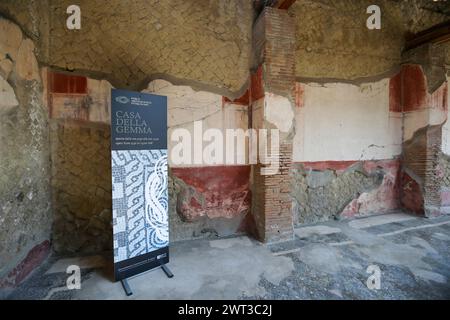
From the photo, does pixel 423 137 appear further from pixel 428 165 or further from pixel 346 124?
pixel 346 124

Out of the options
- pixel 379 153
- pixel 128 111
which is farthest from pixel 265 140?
pixel 379 153

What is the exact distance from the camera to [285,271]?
237 centimetres

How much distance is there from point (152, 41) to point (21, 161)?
2083mm

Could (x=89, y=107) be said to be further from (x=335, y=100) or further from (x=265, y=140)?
(x=335, y=100)

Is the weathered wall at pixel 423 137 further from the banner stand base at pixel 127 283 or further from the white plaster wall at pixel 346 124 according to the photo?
the banner stand base at pixel 127 283

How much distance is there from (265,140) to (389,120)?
2968 mm

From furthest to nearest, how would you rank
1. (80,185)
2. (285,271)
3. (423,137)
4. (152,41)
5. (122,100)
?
(423,137)
(152,41)
(80,185)
(285,271)
(122,100)

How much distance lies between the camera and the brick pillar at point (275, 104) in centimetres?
298

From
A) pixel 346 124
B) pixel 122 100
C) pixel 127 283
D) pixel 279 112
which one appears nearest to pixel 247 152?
pixel 279 112

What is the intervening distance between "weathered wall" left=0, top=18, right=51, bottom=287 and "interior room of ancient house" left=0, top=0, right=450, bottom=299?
0.06 ft

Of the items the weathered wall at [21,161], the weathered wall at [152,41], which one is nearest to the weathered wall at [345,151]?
the weathered wall at [152,41]

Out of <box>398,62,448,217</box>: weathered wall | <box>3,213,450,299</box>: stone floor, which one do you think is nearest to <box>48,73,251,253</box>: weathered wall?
<box>3,213,450,299</box>: stone floor

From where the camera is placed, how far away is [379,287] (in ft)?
6.91

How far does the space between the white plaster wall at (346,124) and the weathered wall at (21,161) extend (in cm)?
350
